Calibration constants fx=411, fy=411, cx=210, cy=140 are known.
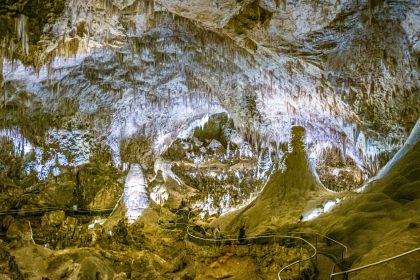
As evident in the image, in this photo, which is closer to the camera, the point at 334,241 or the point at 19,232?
the point at 334,241

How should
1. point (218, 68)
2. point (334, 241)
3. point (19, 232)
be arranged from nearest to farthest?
point (334, 241) < point (19, 232) < point (218, 68)

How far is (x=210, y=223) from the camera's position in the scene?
13461mm

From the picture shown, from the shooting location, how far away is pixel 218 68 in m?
10.9

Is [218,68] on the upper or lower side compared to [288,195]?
upper

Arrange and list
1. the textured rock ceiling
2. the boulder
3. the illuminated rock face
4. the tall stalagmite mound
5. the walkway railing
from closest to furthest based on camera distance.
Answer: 1. the walkway railing
2. the textured rock ceiling
3. the boulder
4. the tall stalagmite mound
5. the illuminated rock face

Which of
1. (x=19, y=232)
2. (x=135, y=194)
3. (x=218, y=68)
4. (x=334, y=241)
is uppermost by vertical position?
(x=218, y=68)

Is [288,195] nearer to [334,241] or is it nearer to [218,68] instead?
[218,68]

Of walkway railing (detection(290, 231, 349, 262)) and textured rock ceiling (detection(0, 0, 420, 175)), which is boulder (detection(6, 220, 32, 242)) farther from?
walkway railing (detection(290, 231, 349, 262))

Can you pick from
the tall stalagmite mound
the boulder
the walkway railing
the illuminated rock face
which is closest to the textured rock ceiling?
the tall stalagmite mound

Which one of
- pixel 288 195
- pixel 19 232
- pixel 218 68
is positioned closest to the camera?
pixel 19 232

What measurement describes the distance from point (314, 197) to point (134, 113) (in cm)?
658

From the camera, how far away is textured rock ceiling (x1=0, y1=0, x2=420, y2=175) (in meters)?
7.38

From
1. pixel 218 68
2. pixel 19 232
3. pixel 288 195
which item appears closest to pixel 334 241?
pixel 288 195

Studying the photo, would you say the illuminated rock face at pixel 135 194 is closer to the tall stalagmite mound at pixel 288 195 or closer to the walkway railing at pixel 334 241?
the tall stalagmite mound at pixel 288 195
